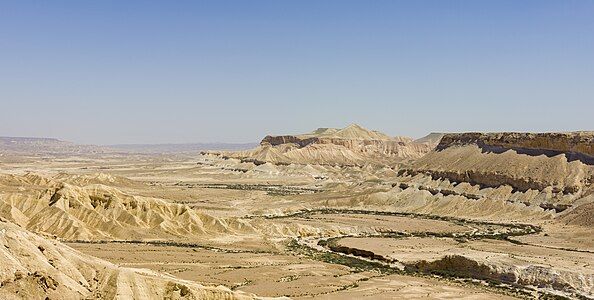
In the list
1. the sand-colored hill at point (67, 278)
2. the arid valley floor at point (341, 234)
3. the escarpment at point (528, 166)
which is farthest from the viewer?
the escarpment at point (528, 166)

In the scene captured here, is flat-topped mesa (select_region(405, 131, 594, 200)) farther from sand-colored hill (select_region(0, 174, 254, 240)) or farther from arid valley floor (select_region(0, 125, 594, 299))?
sand-colored hill (select_region(0, 174, 254, 240))

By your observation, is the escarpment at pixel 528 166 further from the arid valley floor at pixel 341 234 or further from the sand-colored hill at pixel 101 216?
the sand-colored hill at pixel 101 216

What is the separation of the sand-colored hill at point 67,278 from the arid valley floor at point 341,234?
0.22ft

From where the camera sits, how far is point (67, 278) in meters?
26.3

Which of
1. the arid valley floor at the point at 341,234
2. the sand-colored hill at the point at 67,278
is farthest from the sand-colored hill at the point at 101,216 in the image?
the sand-colored hill at the point at 67,278

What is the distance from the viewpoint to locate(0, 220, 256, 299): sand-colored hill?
968 inches

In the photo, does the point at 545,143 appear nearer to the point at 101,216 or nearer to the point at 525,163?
the point at 525,163

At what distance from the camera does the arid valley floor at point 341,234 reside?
94.0 feet

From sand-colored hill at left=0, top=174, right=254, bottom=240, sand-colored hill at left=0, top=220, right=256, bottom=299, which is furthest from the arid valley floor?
sand-colored hill at left=0, top=174, right=254, bottom=240

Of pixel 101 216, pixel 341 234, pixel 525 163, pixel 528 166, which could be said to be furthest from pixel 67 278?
pixel 525 163

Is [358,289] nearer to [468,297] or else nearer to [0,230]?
[468,297]

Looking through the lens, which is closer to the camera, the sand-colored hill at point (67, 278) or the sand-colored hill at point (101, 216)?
the sand-colored hill at point (67, 278)

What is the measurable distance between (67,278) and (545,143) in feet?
317

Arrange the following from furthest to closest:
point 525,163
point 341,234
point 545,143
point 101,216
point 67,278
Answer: point 545,143 < point 525,163 < point 341,234 < point 101,216 < point 67,278
